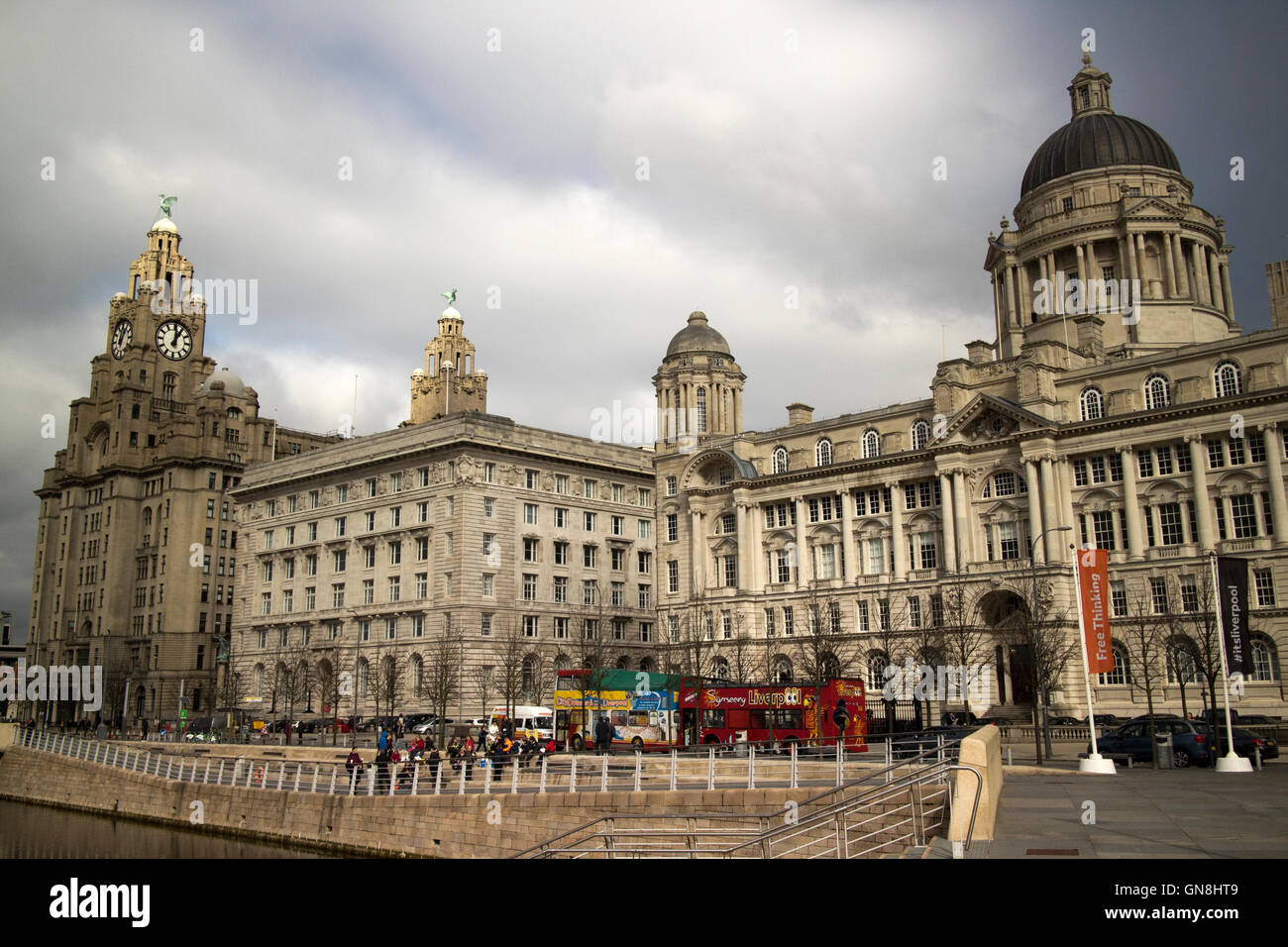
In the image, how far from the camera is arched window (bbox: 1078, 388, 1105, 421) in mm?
71812

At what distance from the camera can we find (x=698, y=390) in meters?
99.9

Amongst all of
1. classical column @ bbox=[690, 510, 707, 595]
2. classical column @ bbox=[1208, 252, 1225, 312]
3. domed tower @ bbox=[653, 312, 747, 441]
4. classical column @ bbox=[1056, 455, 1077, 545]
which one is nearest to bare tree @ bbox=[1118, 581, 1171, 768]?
classical column @ bbox=[1056, 455, 1077, 545]

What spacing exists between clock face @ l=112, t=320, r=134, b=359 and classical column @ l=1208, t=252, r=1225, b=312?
112 m

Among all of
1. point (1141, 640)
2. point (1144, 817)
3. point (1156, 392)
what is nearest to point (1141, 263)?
point (1156, 392)

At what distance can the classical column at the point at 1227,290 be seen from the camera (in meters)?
92.4

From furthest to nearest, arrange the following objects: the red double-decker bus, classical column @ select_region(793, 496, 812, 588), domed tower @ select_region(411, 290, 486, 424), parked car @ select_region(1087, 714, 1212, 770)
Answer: domed tower @ select_region(411, 290, 486, 424)
classical column @ select_region(793, 496, 812, 588)
the red double-decker bus
parked car @ select_region(1087, 714, 1212, 770)

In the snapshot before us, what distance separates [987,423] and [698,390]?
31.2 metres

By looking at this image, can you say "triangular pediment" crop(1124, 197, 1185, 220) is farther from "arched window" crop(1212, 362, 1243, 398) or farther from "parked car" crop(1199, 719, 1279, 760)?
"parked car" crop(1199, 719, 1279, 760)

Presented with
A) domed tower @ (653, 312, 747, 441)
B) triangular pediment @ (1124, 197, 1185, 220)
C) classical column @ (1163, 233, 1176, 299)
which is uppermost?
triangular pediment @ (1124, 197, 1185, 220)

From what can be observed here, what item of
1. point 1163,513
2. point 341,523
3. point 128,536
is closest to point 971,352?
point 1163,513

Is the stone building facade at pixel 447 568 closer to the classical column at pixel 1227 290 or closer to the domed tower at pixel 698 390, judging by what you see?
the domed tower at pixel 698 390

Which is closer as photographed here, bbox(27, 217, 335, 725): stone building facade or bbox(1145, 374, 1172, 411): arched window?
bbox(1145, 374, 1172, 411): arched window

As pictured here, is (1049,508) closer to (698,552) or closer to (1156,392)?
(1156,392)
